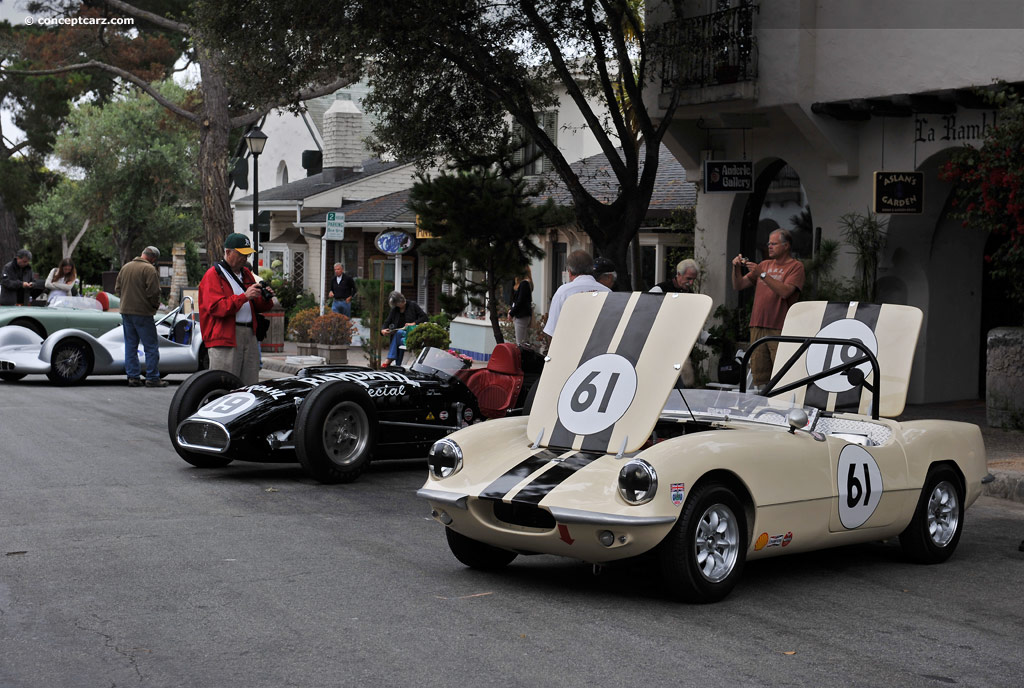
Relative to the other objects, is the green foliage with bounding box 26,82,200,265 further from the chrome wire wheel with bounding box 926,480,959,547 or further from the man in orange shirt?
the chrome wire wheel with bounding box 926,480,959,547

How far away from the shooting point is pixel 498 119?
60.4ft

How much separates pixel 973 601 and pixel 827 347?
2.20m

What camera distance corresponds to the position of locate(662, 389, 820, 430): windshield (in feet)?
23.8

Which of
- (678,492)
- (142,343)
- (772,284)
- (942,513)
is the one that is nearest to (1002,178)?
(772,284)

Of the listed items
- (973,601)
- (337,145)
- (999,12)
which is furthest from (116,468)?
(337,145)

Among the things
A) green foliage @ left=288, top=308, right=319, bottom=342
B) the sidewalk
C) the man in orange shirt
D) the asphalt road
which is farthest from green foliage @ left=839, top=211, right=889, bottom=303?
green foliage @ left=288, top=308, right=319, bottom=342

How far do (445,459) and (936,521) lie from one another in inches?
123

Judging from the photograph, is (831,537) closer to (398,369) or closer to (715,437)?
(715,437)

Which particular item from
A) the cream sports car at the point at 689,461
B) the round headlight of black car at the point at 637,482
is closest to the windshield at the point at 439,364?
the cream sports car at the point at 689,461

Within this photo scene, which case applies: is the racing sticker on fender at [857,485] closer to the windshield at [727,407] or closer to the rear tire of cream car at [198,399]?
the windshield at [727,407]

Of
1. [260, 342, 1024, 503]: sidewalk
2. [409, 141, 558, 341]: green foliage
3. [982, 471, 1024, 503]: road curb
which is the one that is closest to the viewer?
[982, 471, 1024, 503]: road curb

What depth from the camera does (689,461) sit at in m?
6.16

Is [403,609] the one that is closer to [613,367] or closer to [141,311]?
[613,367]

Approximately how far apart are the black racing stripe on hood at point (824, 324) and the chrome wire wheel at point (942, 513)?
93cm
